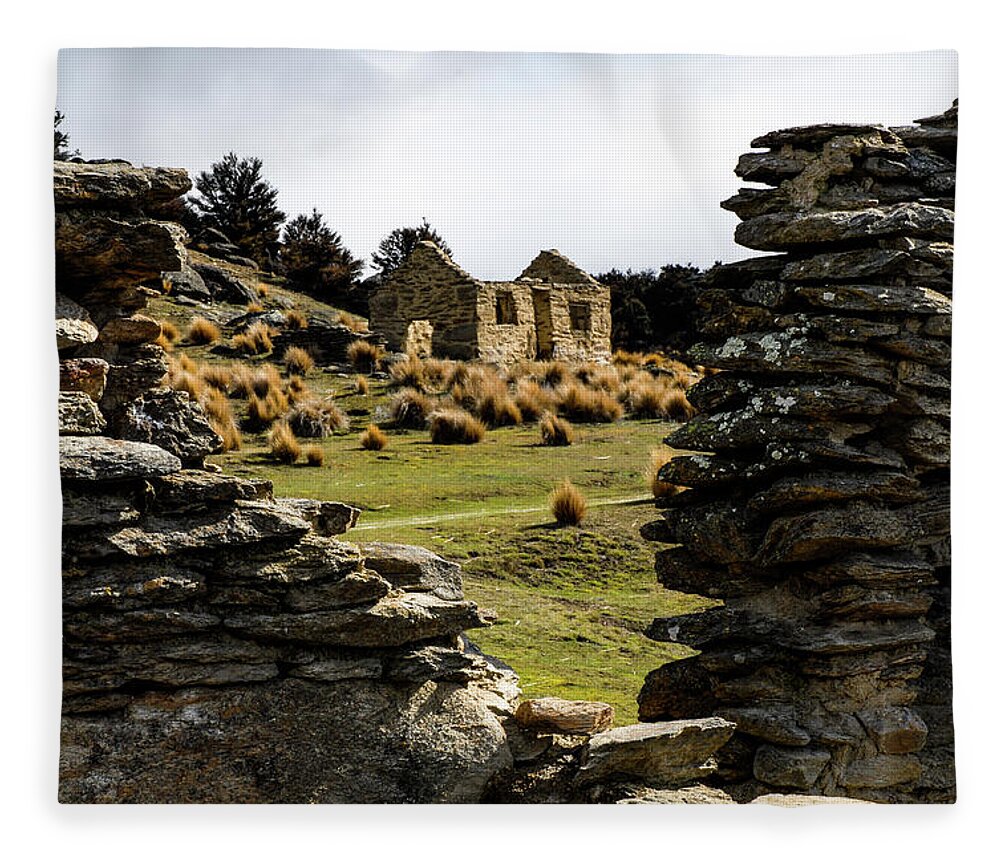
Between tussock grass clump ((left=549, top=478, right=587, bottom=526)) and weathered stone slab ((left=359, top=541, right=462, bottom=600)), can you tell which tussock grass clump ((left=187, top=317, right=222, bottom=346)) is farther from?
weathered stone slab ((left=359, top=541, right=462, bottom=600))

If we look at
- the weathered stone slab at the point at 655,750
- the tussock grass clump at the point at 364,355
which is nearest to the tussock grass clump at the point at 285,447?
the tussock grass clump at the point at 364,355

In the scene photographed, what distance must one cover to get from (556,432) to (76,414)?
5.66 metres

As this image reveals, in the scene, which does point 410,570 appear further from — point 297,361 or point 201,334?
point 201,334

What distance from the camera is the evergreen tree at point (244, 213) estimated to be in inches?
506

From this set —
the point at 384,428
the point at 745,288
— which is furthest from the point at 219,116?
the point at 384,428

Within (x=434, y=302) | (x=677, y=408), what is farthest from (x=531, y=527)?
(x=434, y=302)

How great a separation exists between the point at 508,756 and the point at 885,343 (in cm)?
207

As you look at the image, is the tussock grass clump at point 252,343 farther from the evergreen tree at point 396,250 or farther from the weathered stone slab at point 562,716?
the weathered stone slab at point 562,716

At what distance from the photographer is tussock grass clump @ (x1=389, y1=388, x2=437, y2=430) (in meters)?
10.2

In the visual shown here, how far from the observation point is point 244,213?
14844 millimetres

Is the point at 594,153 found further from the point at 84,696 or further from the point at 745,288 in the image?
the point at 84,696

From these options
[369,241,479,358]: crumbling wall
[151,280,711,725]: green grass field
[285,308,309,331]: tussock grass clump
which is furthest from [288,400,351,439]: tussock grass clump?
[285,308,309,331]: tussock grass clump

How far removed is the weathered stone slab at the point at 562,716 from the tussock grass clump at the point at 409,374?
6.75 meters

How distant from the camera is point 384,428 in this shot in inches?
394
